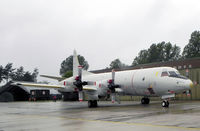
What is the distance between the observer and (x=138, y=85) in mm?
24891

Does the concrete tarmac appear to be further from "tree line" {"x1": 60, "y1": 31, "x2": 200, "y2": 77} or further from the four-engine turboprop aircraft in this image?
"tree line" {"x1": 60, "y1": 31, "x2": 200, "y2": 77}

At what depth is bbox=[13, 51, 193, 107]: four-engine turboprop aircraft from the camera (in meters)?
21.9

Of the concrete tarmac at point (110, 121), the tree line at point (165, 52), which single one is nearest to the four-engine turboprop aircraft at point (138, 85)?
the concrete tarmac at point (110, 121)

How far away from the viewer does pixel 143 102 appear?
92.8ft

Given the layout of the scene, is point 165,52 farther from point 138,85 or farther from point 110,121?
point 110,121

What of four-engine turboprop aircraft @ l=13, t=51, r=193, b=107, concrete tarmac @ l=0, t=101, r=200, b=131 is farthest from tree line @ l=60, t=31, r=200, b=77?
concrete tarmac @ l=0, t=101, r=200, b=131

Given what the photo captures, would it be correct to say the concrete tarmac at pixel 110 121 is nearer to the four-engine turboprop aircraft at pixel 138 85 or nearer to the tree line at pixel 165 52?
the four-engine turboprop aircraft at pixel 138 85

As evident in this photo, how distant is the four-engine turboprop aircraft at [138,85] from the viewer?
21873mm

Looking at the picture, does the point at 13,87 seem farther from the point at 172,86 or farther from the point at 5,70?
the point at 5,70

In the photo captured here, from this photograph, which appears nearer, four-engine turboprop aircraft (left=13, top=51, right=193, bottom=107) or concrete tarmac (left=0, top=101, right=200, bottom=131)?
concrete tarmac (left=0, top=101, right=200, bottom=131)

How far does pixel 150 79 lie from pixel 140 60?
345ft

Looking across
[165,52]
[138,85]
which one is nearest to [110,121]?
[138,85]

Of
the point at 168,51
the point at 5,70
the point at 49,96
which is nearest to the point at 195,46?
the point at 168,51

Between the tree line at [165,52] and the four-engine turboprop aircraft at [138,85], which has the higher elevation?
the tree line at [165,52]
